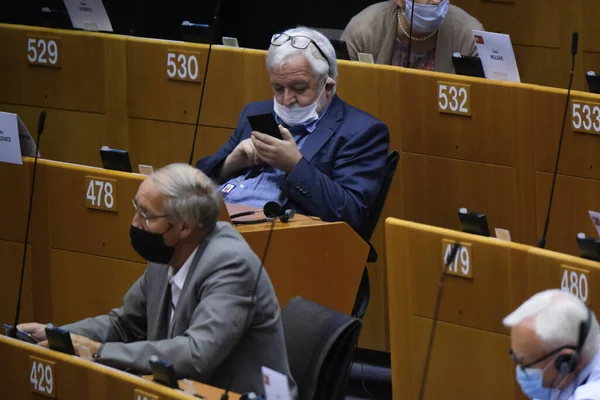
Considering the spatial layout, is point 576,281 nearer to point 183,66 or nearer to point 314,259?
point 314,259

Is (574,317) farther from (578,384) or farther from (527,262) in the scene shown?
(527,262)

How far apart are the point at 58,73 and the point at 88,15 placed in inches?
12.7

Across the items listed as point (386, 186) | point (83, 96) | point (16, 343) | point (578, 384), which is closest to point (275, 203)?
point (386, 186)

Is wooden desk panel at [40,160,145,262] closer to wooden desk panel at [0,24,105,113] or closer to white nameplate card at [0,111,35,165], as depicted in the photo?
white nameplate card at [0,111,35,165]

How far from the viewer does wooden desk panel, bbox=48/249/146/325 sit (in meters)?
4.88

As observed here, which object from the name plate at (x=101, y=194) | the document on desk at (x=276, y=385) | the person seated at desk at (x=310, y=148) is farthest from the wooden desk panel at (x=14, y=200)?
the document on desk at (x=276, y=385)

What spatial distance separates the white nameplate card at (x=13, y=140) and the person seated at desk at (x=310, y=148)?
0.68 metres

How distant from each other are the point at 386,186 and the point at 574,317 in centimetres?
183

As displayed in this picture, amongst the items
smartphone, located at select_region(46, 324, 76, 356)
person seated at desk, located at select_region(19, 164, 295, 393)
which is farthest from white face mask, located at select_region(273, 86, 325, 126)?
smartphone, located at select_region(46, 324, 76, 356)

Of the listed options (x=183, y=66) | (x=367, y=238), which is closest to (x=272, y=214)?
(x=367, y=238)

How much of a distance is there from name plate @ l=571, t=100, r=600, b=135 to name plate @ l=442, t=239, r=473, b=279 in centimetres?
101

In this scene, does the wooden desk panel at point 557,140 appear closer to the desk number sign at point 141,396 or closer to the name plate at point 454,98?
the name plate at point 454,98

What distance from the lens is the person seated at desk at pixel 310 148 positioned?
468cm

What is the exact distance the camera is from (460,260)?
422cm
